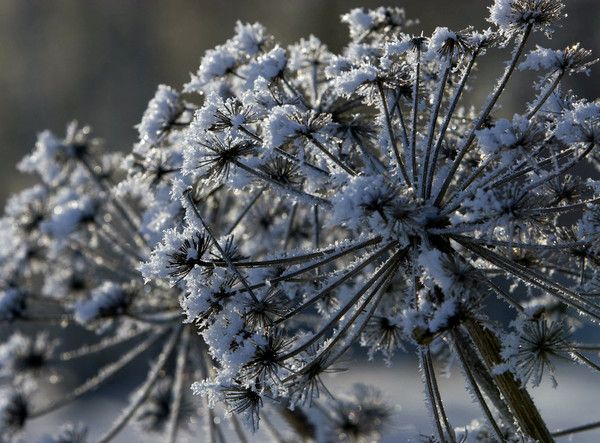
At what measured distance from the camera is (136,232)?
6496 millimetres

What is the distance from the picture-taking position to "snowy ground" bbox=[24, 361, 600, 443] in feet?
25.6

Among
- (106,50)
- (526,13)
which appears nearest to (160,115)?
(526,13)

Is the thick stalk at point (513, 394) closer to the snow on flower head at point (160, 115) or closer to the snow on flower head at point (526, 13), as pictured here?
the snow on flower head at point (526, 13)

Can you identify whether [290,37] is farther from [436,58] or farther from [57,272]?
[436,58]

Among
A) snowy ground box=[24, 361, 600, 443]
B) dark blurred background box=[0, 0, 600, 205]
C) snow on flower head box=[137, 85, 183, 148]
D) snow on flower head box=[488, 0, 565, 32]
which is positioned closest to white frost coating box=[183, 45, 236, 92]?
snow on flower head box=[137, 85, 183, 148]

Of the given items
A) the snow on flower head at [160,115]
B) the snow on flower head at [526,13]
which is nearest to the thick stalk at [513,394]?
the snow on flower head at [526,13]

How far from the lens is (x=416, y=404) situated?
12359mm

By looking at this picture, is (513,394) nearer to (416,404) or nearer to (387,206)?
(387,206)

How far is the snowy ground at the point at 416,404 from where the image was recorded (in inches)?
307

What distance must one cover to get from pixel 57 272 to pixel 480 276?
4812 millimetres

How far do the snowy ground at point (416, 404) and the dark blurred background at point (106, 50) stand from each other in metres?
11.0

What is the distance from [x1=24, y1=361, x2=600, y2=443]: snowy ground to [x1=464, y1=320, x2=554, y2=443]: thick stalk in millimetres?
529

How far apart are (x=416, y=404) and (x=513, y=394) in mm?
8779

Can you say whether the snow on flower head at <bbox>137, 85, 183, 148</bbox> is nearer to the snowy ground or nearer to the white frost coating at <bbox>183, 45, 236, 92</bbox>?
the white frost coating at <bbox>183, 45, 236, 92</bbox>
